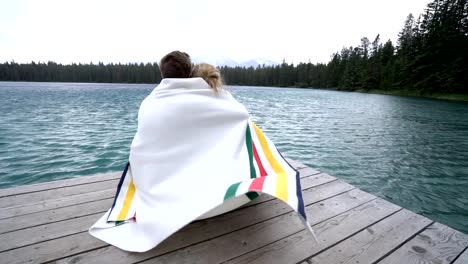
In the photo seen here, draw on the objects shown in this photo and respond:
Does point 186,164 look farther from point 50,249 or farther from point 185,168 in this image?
point 50,249

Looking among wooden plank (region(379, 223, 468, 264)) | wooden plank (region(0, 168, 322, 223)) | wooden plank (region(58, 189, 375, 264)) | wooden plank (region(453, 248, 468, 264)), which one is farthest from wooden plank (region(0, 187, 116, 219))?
wooden plank (region(453, 248, 468, 264))

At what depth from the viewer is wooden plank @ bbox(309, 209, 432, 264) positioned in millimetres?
1417

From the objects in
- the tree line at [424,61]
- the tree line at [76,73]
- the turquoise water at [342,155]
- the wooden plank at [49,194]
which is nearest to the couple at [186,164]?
the wooden plank at [49,194]

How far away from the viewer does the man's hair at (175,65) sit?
178 centimetres

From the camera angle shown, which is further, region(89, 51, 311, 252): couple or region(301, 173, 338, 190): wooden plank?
region(301, 173, 338, 190): wooden plank

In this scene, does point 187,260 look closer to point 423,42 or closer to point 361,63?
point 423,42

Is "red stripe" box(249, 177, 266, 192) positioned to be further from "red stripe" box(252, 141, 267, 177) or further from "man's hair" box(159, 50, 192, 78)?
"man's hair" box(159, 50, 192, 78)

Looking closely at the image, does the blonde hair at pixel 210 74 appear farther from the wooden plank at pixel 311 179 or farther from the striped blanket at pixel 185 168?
the wooden plank at pixel 311 179

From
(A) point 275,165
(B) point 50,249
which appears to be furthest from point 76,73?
(A) point 275,165

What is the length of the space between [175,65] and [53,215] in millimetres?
1474

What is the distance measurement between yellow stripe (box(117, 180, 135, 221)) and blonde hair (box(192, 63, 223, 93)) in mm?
1013

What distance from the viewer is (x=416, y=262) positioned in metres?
1.42

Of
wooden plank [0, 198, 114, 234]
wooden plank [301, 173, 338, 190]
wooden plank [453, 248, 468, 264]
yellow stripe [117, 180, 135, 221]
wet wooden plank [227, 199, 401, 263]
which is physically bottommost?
wooden plank [0, 198, 114, 234]

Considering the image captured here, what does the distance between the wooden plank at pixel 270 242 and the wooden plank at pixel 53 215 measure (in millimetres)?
856
